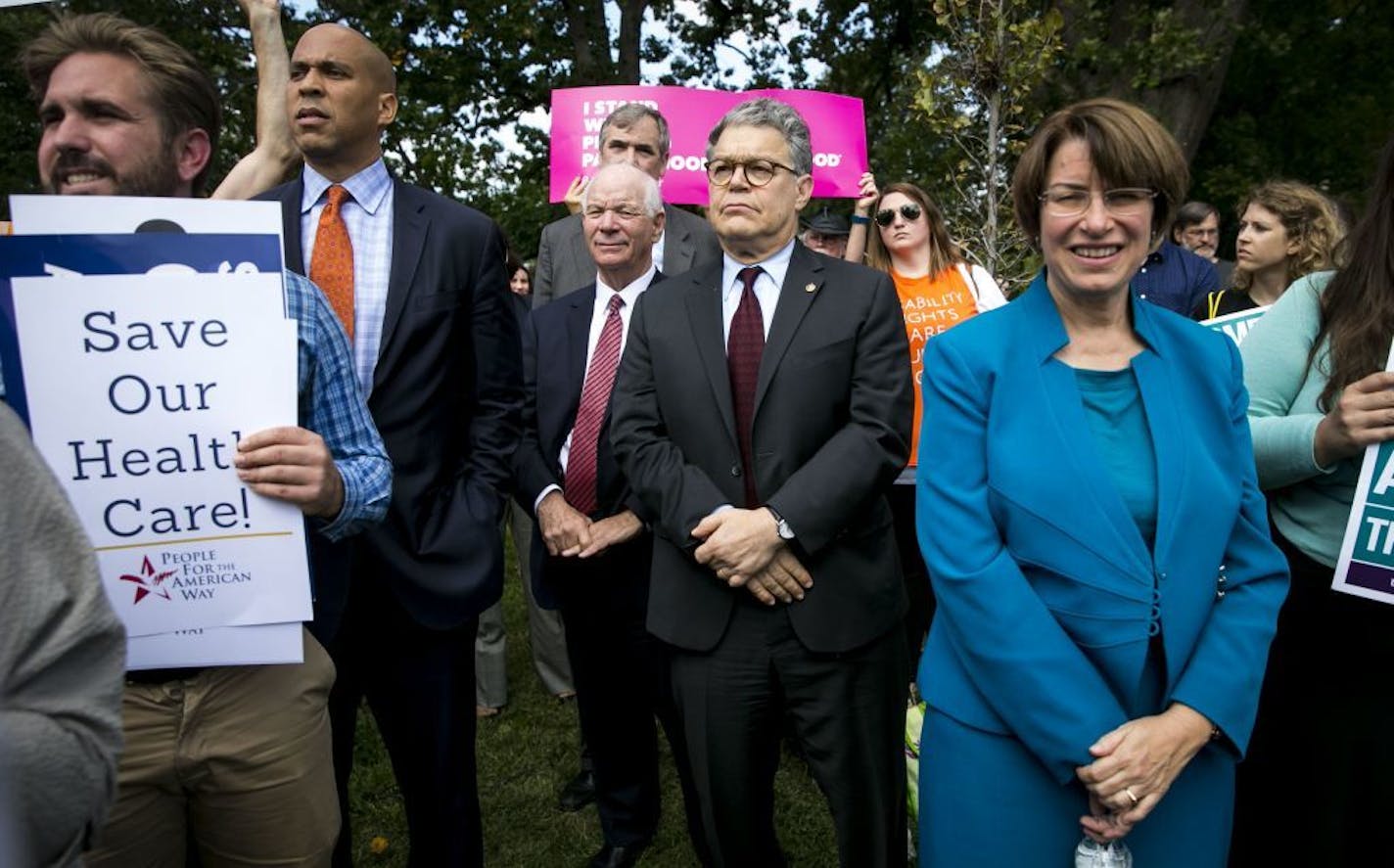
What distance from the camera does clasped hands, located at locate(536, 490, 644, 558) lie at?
310cm

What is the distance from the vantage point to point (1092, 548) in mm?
1845

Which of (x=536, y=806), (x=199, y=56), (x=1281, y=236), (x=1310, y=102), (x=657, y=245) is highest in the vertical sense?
(x=1310, y=102)

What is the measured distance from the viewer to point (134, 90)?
177 centimetres

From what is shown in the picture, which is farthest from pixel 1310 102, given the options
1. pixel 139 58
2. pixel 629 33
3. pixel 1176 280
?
pixel 139 58

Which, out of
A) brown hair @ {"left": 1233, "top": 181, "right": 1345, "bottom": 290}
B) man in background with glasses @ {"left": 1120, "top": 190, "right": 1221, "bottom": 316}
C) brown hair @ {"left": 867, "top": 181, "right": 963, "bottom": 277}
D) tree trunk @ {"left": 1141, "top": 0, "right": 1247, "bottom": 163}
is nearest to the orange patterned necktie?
brown hair @ {"left": 867, "top": 181, "right": 963, "bottom": 277}

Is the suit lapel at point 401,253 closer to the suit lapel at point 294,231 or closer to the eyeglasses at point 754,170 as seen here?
the suit lapel at point 294,231

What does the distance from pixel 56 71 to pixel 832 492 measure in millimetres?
1822

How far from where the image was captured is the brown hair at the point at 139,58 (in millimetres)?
1770

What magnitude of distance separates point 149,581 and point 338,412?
21.4 inches

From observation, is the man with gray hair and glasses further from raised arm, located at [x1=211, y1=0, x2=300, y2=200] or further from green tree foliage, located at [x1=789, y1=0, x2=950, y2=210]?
green tree foliage, located at [x1=789, y1=0, x2=950, y2=210]

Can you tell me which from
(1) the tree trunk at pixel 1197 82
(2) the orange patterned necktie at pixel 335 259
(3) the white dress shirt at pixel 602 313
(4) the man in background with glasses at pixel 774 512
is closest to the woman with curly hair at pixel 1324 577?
(4) the man in background with glasses at pixel 774 512

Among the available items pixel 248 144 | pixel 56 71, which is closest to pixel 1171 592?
pixel 56 71

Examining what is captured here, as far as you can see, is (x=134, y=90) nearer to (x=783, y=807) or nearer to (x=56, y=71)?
(x=56, y=71)

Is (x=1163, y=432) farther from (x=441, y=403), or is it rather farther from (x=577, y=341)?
(x=577, y=341)
